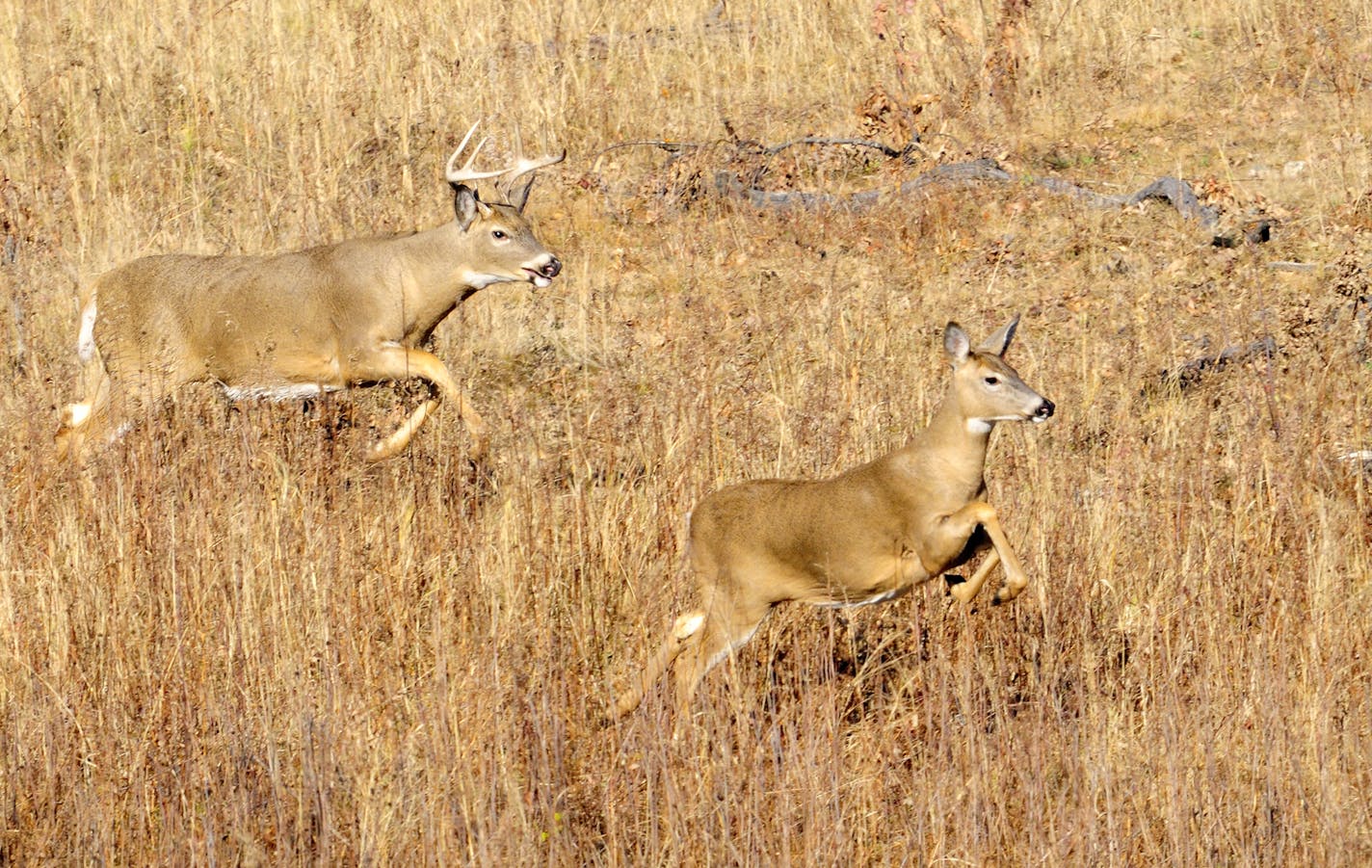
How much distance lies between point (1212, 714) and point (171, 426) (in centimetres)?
491

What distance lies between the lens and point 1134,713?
5996 millimetres

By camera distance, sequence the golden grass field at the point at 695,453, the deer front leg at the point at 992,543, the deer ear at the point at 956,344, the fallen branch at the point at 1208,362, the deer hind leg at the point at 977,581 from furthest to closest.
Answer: the fallen branch at the point at 1208,362, the deer ear at the point at 956,344, the deer hind leg at the point at 977,581, the deer front leg at the point at 992,543, the golden grass field at the point at 695,453

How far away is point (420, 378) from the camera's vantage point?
8.63 metres

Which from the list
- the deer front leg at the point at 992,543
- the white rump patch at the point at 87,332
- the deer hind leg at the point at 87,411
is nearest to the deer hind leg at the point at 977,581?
the deer front leg at the point at 992,543

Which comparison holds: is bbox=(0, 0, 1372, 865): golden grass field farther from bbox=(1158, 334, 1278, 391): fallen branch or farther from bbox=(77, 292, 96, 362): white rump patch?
bbox=(77, 292, 96, 362): white rump patch

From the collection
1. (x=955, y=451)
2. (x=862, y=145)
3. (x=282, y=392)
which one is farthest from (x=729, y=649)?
(x=862, y=145)

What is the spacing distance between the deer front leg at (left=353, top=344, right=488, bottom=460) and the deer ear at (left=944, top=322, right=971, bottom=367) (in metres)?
2.26

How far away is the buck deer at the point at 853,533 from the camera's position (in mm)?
6105

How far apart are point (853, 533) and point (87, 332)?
4535 mm

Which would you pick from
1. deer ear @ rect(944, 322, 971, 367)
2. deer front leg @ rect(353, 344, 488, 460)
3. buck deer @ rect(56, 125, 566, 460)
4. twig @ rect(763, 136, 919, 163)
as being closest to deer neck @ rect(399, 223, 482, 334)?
buck deer @ rect(56, 125, 566, 460)

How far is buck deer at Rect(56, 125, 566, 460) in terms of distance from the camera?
890 cm

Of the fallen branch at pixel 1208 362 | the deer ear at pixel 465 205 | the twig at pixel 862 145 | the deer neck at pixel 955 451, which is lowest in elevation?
the fallen branch at pixel 1208 362

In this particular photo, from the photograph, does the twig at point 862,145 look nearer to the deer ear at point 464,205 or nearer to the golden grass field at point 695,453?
the golden grass field at point 695,453

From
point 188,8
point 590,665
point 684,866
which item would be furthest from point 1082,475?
point 188,8
